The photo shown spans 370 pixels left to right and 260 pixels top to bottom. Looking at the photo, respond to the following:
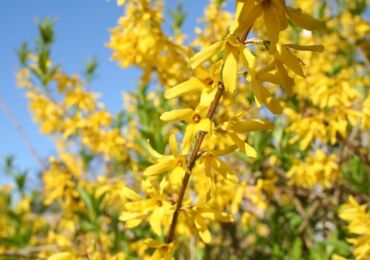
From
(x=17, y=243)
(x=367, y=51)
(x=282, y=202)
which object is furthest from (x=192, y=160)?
(x=367, y=51)

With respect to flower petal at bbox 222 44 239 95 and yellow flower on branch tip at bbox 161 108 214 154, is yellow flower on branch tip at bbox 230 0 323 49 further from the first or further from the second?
yellow flower on branch tip at bbox 161 108 214 154

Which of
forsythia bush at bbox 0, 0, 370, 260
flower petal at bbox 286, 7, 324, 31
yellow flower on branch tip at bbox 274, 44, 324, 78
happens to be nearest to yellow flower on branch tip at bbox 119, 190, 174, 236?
forsythia bush at bbox 0, 0, 370, 260

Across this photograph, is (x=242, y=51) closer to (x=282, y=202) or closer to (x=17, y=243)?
(x=282, y=202)

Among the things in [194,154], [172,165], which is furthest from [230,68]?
[172,165]

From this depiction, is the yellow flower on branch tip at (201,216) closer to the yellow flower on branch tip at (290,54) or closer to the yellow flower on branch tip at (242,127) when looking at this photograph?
the yellow flower on branch tip at (242,127)

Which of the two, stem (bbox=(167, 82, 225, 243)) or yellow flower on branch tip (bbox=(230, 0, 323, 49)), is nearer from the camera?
yellow flower on branch tip (bbox=(230, 0, 323, 49))

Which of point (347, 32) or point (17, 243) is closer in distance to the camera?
point (17, 243)

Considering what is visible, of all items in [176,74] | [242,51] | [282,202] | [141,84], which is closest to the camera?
[242,51]
